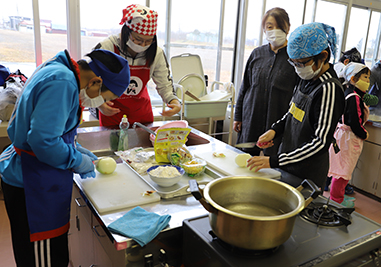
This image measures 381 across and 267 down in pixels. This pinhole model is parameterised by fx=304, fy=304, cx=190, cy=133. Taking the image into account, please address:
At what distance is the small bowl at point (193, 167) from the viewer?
1369 mm

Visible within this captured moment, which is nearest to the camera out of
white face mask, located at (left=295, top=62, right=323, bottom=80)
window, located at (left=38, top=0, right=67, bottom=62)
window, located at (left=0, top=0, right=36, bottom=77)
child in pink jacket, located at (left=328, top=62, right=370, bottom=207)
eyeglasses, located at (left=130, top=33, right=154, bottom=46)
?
white face mask, located at (left=295, top=62, right=323, bottom=80)

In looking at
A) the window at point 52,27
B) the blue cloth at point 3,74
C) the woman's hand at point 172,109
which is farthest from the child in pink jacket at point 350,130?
the blue cloth at point 3,74

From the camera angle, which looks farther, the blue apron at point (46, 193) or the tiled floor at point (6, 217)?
the tiled floor at point (6, 217)

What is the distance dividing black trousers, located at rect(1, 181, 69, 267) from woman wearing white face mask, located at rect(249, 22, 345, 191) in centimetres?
90

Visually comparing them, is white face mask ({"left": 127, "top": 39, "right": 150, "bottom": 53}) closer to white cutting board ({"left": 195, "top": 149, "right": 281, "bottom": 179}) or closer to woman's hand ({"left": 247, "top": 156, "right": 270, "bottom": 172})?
white cutting board ({"left": 195, "top": 149, "right": 281, "bottom": 179})

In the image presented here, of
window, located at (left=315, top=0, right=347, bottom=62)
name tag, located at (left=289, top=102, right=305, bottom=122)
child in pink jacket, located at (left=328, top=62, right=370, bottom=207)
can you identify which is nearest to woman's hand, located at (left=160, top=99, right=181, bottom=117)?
name tag, located at (left=289, top=102, right=305, bottom=122)

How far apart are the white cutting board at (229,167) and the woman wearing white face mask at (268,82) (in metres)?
0.78

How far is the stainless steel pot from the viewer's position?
739 mm

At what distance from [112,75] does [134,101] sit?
40.4 inches

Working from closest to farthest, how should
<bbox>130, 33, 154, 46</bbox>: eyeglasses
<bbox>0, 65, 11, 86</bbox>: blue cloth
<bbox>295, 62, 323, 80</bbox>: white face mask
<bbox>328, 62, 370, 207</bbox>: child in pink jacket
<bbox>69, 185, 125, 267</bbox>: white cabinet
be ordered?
1. <bbox>69, 185, 125, 267</bbox>: white cabinet
2. <bbox>295, 62, 323, 80</bbox>: white face mask
3. <bbox>130, 33, 154, 46</bbox>: eyeglasses
4. <bbox>328, 62, 370, 207</bbox>: child in pink jacket
5. <bbox>0, 65, 11, 86</bbox>: blue cloth

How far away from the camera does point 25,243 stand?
1.21 metres

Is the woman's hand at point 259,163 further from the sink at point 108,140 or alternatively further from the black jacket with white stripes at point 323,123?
the sink at point 108,140

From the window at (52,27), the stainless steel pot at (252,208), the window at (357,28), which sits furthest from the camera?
the window at (357,28)

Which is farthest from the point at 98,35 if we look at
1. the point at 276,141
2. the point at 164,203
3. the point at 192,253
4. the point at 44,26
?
the point at 192,253
